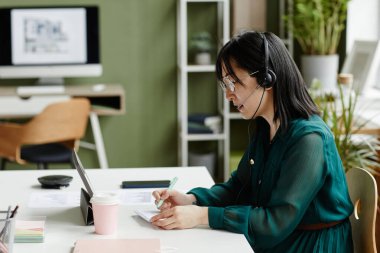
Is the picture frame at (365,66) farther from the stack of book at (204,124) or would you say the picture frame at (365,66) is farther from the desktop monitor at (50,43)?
the desktop monitor at (50,43)

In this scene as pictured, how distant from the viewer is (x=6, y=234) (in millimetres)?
1580

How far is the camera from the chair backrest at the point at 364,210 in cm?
192

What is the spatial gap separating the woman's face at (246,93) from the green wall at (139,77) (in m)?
3.04

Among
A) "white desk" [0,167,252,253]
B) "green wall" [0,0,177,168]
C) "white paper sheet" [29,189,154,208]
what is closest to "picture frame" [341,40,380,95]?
"green wall" [0,0,177,168]

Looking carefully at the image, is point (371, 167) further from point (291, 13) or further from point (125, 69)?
point (125, 69)

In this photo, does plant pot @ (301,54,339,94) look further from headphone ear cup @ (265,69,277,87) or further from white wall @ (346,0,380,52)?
headphone ear cup @ (265,69,277,87)

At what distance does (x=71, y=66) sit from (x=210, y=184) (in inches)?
102

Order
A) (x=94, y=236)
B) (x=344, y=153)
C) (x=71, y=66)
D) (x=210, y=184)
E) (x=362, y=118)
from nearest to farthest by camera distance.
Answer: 1. (x=94, y=236)
2. (x=210, y=184)
3. (x=344, y=153)
4. (x=362, y=118)
5. (x=71, y=66)

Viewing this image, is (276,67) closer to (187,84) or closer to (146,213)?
(146,213)

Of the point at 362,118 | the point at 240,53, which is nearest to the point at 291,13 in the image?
the point at 362,118

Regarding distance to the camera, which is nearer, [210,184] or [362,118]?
[210,184]

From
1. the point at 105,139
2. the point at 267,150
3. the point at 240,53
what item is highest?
the point at 240,53

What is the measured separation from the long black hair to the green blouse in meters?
0.04

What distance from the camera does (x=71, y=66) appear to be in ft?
15.6
